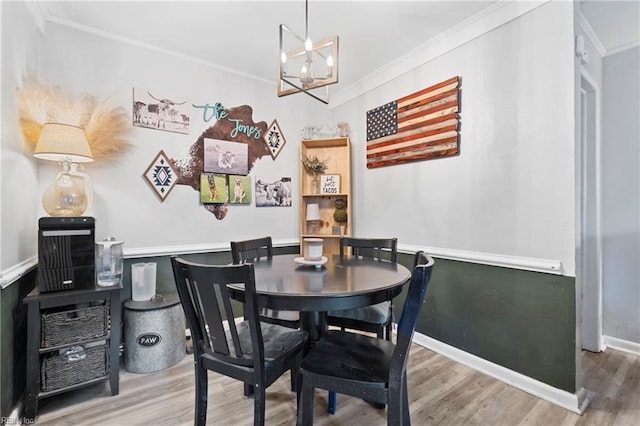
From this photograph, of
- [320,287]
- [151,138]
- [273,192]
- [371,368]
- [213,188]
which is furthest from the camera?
[273,192]

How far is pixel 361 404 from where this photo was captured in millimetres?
1876

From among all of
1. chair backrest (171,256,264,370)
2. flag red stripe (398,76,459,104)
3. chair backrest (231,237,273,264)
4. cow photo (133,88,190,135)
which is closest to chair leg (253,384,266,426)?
chair backrest (171,256,264,370)

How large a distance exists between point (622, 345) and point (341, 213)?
8.81ft

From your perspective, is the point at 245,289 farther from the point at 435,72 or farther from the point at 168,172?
the point at 435,72

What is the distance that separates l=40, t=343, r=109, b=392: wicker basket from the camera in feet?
5.84

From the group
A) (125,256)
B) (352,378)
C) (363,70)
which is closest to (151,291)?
(125,256)

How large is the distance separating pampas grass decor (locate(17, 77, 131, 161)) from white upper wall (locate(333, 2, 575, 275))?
249cm

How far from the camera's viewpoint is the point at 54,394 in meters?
1.78

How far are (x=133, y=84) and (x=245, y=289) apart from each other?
232 centimetres

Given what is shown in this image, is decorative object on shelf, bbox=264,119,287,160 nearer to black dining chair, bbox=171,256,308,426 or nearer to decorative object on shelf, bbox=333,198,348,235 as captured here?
decorative object on shelf, bbox=333,198,348,235

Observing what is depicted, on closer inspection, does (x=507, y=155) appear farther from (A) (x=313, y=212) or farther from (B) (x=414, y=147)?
(A) (x=313, y=212)

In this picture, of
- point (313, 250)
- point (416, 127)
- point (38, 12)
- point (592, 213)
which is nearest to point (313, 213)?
point (416, 127)

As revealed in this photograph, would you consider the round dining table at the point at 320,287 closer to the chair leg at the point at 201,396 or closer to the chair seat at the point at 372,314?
the chair seat at the point at 372,314

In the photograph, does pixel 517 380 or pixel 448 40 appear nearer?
pixel 517 380
